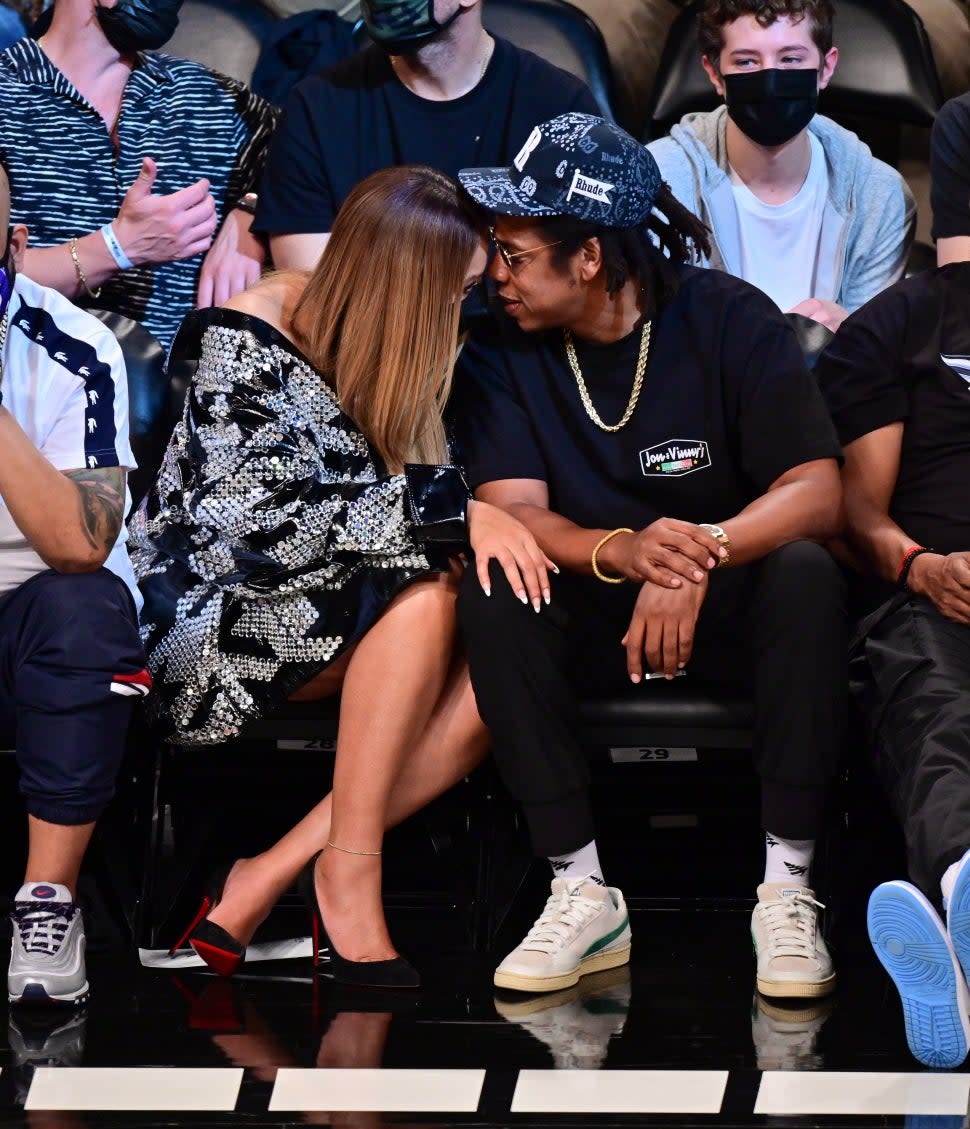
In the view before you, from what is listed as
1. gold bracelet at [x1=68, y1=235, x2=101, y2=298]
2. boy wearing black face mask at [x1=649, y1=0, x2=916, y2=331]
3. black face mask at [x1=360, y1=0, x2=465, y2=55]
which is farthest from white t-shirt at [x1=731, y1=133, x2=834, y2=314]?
gold bracelet at [x1=68, y1=235, x2=101, y2=298]

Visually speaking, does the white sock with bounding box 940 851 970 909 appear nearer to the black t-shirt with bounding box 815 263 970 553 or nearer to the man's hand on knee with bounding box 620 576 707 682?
the man's hand on knee with bounding box 620 576 707 682

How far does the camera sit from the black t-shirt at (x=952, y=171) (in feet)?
10.4

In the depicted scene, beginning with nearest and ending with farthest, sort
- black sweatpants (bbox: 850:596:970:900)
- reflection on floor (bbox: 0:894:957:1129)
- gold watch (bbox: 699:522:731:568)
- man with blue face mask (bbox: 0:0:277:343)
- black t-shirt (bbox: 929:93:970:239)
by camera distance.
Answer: reflection on floor (bbox: 0:894:957:1129), black sweatpants (bbox: 850:596:970:900), gold watch (bbox: 699:522:731:568), black t-shirt (bbox: 929:93:970:239), man with blue face mask (bbox: 0:0:277:343)

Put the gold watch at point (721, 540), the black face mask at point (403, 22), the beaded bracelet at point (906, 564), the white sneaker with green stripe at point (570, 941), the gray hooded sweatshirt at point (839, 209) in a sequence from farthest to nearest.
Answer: the gray hooded sweatshirt at point (839, 209) < the black face mask at point (403, 22) < the beaded bracelet at point (906, 564) < the gold watch at point (721, 540) < the white sneaker with green stripe at point (570, 941)

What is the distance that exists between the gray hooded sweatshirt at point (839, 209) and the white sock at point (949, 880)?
1675 mm

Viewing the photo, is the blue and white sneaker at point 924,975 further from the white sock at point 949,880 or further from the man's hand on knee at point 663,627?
the man's hand on knee at point 663,627

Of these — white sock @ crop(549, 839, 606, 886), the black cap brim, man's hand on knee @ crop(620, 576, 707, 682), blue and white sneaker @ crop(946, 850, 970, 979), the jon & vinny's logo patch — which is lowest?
white sock @ crop(549, 839, 606, 886)

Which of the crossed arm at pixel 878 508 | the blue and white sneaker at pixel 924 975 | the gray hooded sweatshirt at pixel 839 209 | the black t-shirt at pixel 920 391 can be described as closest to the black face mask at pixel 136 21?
the gray hooded sweatshirt at pixel 839 209

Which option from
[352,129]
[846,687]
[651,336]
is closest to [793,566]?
[846,687]

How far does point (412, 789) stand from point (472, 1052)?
1.68ft

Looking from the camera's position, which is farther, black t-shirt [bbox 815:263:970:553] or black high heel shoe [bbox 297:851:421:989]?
black t-shirt [bbox 815:263:970:553]

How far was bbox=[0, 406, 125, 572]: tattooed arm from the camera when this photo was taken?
2.55m

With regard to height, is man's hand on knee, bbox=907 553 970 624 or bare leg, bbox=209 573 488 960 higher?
man's hand on knee, bbox=907 553 970 624

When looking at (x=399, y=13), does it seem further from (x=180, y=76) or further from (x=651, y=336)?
(x=651, y=336)
